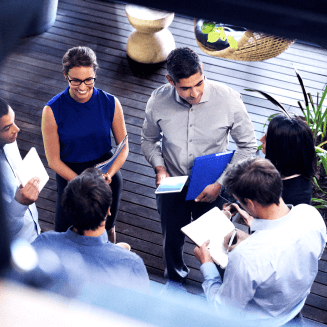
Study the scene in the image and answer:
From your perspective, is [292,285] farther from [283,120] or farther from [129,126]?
[129,126]

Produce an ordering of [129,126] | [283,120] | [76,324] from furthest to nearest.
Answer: [129,126] < [283,120] < [76,324]

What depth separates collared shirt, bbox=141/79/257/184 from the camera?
181 centimetres

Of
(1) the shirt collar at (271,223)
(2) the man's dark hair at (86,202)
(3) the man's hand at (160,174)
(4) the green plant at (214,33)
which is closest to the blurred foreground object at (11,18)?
(2) the man's dark hair at (86,202)

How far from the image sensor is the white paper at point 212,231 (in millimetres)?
1694

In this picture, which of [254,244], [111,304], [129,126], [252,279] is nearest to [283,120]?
[254,244]

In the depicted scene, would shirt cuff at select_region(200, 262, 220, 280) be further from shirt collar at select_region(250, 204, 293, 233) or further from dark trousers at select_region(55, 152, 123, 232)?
dark trousers at select_region(55, 152, 123, 232)

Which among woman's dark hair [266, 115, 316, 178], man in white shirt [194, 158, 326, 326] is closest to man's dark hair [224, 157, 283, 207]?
man in white shirt [194, 158, 326, 326]

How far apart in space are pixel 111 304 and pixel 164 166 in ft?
5.18

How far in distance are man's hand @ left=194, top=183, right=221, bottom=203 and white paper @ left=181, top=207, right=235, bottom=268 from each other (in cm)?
11

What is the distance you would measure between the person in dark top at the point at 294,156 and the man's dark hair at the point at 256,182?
225 millimetres

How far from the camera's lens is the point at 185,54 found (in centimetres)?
164

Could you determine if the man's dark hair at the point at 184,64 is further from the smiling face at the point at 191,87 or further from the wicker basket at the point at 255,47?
the wicker basket at the point at 255,47

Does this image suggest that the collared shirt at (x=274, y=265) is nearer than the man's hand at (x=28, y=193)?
Yes

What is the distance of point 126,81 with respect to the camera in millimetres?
3764
